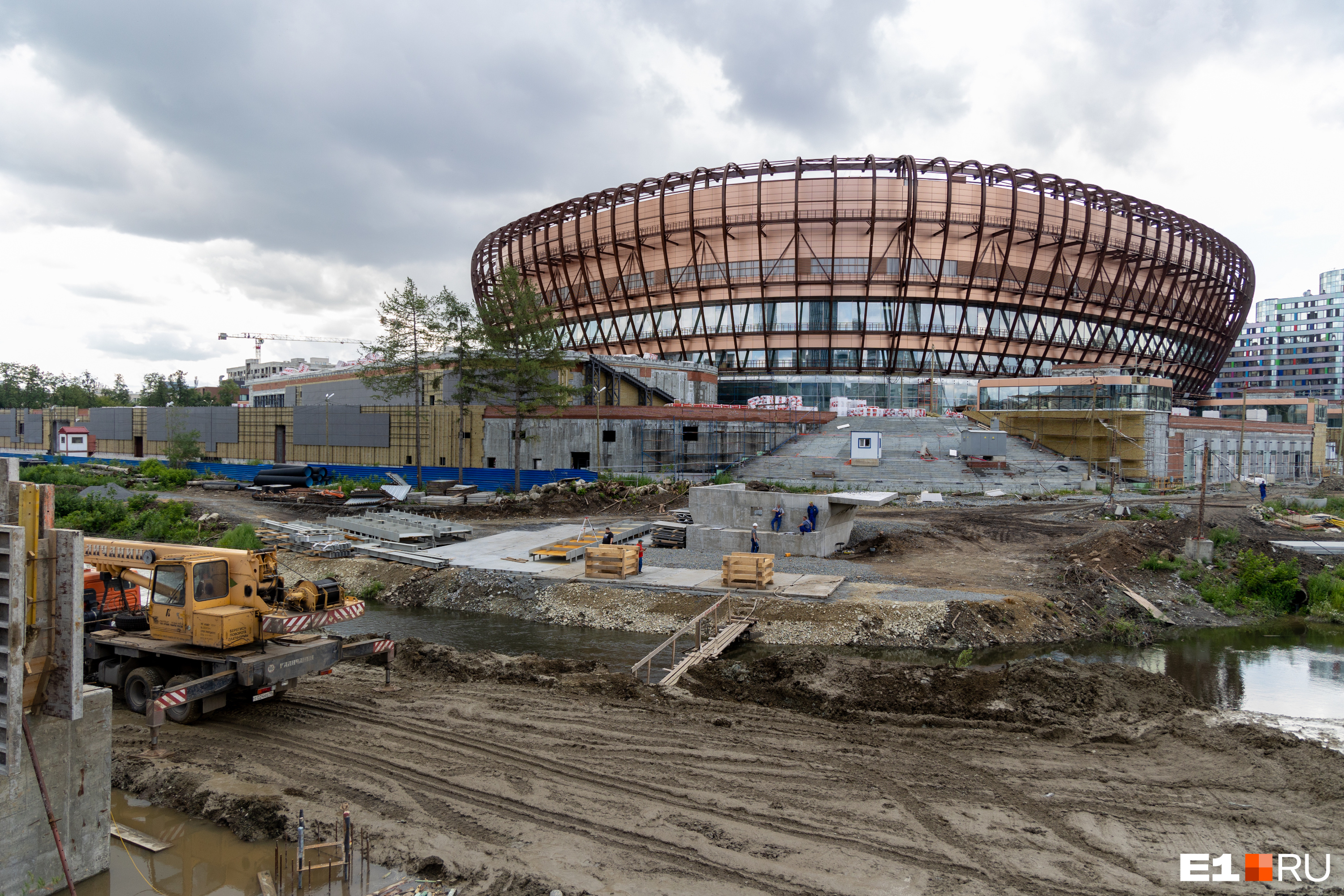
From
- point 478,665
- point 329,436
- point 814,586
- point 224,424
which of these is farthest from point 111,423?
point 814,586

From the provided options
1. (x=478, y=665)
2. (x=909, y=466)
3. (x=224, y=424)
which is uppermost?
(x=224, y=424)

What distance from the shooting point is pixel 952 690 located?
46.6ft

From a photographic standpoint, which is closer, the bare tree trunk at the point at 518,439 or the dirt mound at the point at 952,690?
the dirt mound at the point at 952,690

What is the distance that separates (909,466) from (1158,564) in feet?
71.8

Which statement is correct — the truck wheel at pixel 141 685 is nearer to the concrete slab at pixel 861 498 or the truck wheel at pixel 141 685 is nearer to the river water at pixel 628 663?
the river water at pixel 628 663

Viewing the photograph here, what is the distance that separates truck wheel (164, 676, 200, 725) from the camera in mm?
10984

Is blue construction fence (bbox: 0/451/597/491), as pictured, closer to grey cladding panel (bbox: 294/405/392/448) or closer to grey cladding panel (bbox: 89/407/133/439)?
grey cladding panel (bbox: 294/405/392/448)

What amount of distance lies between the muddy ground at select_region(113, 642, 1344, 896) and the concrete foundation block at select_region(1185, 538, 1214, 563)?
13.6 meters

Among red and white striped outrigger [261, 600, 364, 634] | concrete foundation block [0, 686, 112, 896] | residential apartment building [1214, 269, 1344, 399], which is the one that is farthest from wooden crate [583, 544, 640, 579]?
residential apartment building [1214, 269, 1344, 399]

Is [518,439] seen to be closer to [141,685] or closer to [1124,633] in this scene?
[141,685]

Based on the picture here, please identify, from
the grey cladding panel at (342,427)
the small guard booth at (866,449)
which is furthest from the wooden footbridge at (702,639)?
the grey cladding panel at (342,427)

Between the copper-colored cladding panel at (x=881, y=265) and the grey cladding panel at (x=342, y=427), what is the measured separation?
29.2 m

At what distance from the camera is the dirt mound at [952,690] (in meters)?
13.1

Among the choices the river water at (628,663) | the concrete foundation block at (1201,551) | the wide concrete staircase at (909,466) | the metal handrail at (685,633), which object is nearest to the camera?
the river water at (628,663)
